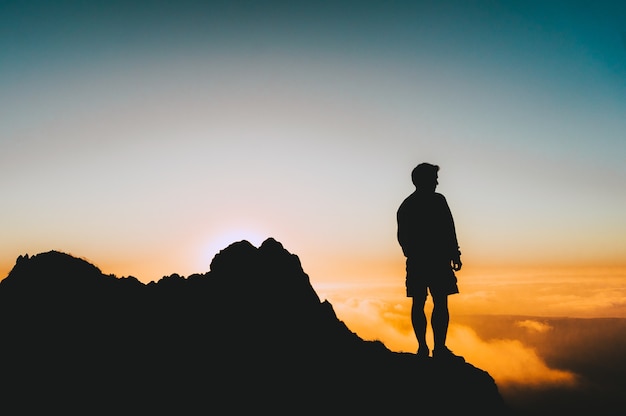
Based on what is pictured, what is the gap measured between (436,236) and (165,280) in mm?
24770

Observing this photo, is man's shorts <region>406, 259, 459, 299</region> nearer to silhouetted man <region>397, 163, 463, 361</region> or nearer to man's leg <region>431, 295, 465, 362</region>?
silhouetted man <region>397, 163, 463, 361</region>

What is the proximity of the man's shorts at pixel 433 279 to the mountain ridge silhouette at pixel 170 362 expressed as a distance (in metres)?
1.82

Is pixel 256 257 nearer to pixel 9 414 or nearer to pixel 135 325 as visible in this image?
pixel 135 325

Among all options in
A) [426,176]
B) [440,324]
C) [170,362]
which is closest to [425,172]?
[426,176]

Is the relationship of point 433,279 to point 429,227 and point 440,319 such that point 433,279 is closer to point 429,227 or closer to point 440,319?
point 440,319

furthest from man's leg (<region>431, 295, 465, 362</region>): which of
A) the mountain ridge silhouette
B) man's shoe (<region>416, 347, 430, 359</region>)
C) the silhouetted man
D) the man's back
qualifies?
the man's back

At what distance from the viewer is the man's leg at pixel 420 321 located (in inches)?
377

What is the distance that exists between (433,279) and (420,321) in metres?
1.13

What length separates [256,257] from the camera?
131 feet

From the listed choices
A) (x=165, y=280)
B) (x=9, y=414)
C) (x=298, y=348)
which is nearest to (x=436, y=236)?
(x=9, y=414)

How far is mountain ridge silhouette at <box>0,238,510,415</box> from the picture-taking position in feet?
32.2

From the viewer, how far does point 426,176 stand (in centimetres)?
959

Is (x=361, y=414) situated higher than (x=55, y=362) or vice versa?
(x=55, y=362)

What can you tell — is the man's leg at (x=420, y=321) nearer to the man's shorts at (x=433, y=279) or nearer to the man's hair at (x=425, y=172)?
the man's shorts at (x=433, y=279)
